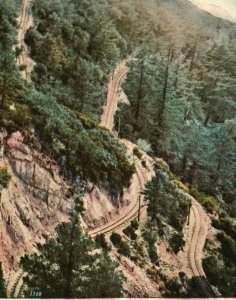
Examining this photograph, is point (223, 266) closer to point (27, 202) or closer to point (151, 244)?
point (151, 244)

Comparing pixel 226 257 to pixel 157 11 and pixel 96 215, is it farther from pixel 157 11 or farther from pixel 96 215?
pixel 157 11

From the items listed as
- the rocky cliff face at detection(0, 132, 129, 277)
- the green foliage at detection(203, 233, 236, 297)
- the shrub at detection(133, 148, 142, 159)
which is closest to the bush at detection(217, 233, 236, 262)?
the green foliage at detection(203, 233, 236, 297)

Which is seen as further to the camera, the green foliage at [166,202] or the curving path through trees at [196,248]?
the green foliage at [166,202]

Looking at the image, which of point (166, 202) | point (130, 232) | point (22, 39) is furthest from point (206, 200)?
point (22, 39)

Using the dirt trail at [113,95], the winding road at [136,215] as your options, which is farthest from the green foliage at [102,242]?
the dirt trail at [113,95]

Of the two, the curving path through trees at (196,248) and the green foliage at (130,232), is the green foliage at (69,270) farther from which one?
the curving path through trees at (196,248)

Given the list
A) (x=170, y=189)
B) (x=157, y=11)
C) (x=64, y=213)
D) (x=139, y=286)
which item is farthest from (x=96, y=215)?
(x=157, y=11)
